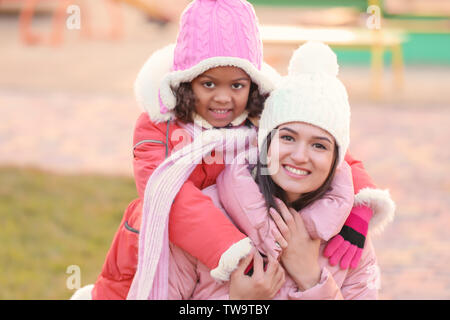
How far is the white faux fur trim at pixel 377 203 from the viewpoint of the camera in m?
2.41

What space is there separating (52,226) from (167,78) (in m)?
3.01

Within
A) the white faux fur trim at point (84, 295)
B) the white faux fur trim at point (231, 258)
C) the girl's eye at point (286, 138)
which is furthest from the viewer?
the white faux fur trim at point (84, 295)

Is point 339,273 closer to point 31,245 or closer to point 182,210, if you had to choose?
point 182,210

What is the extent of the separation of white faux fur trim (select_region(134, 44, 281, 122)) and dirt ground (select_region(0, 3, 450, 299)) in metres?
2.11

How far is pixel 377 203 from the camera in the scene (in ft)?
7.97

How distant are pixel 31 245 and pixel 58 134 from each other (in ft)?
8.85

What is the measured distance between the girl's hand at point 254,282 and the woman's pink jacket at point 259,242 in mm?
78

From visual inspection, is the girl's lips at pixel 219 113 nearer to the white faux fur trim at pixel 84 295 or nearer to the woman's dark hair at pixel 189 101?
the woman's dark hair at pixel 189 101

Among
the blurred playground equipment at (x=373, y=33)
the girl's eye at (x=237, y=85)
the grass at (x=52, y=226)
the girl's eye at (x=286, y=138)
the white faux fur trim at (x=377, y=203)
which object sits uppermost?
the blurred playground equipment at (x=373, y=33)

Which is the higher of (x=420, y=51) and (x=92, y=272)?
(x=420, y=51)

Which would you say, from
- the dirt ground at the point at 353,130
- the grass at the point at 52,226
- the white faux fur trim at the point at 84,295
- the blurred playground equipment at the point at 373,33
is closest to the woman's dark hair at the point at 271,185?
the white faux fur trim at the point at 84,295

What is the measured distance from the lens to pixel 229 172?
2326 mm

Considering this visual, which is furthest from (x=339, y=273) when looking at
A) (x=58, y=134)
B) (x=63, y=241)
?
(x=58, y=134)

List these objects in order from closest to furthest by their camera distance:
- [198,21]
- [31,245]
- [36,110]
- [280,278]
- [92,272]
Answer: [280,278]
[198,21]
[92,272]
[31,245]
[36,110]
